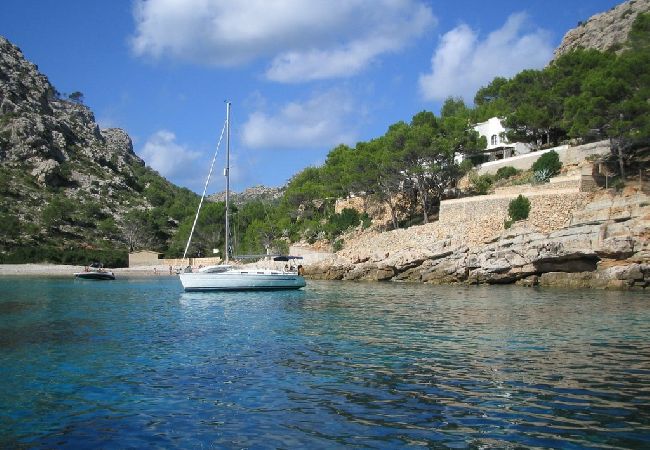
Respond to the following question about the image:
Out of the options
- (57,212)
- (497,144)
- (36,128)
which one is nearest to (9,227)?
(57,212)

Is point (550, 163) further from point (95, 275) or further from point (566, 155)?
point (95, 275)

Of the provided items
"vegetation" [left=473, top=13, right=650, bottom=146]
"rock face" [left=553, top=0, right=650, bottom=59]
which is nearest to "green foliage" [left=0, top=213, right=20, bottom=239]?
"vegetation" [left=473, top=13, right=650, bottom=146]

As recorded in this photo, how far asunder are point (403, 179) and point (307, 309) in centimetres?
3386

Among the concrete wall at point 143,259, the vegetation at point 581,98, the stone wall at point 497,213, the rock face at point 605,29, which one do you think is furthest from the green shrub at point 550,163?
the concrete wall at point 143,259

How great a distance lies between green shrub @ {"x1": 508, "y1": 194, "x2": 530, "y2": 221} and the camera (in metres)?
42.8

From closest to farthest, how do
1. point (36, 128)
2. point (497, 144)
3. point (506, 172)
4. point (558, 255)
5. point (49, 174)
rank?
1. point (558, 255)
2. point (506, 172)
3. point (497, 144)
4. point (49, 174)
5. point (36, 128)

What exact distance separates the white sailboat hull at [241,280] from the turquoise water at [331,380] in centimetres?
1244

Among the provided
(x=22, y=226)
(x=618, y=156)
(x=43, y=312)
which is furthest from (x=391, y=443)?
(x=22, y=226)

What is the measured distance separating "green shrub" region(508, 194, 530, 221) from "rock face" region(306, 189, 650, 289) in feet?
4.12

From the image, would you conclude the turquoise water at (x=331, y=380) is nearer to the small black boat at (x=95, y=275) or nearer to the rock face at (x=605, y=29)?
the small black boat at (x=95, y=275)

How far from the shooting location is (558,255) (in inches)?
1410

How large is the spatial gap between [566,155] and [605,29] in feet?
196

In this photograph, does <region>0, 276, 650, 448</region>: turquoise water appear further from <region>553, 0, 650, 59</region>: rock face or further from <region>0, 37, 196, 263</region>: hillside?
<region>553, 0, 650, 59</region>: rock face

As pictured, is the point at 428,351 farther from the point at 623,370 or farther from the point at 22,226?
the point at 22,226
